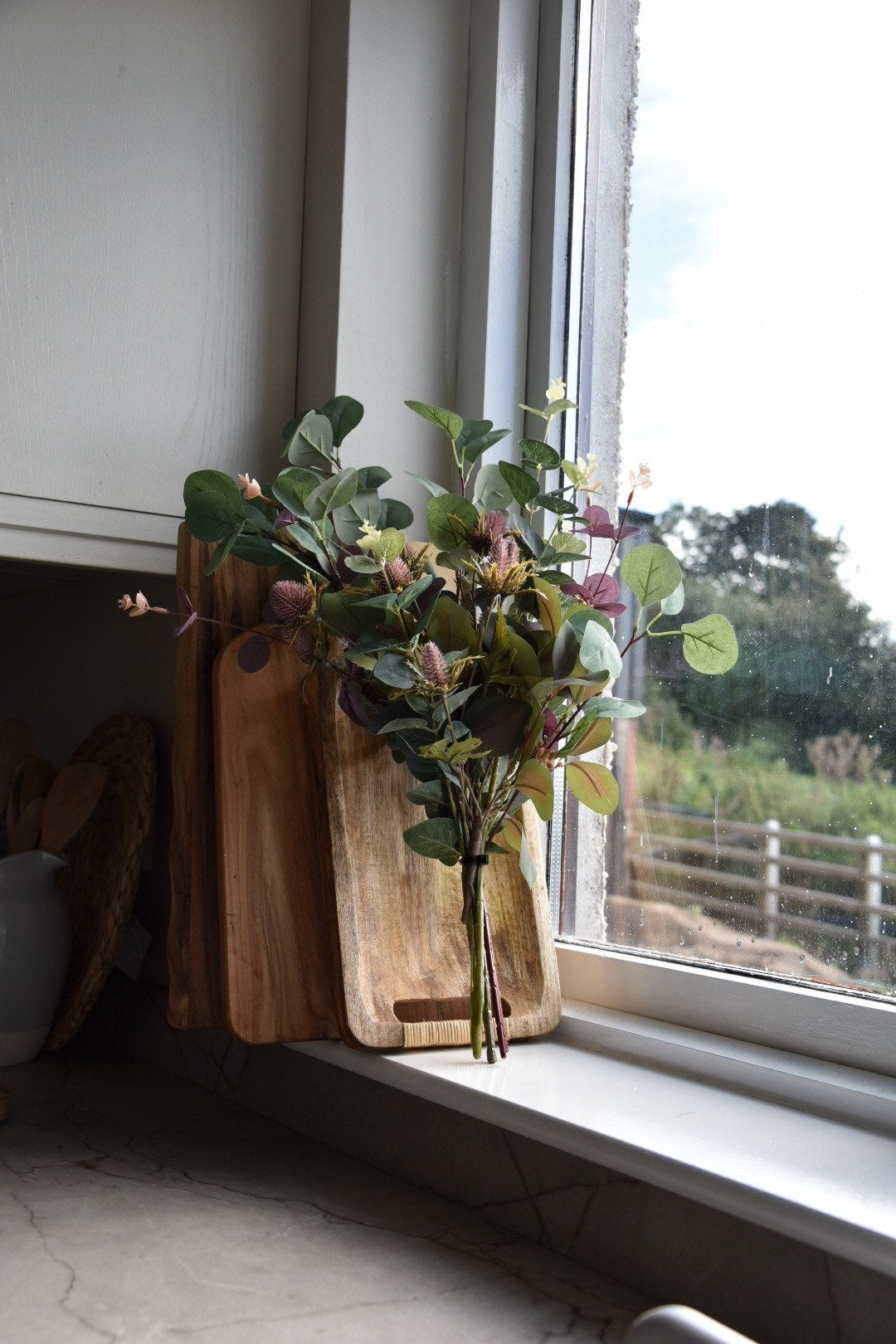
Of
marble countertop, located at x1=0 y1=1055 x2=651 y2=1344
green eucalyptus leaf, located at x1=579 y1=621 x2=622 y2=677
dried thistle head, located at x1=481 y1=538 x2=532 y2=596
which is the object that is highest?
dried thistle head, located at x1=481 y1=538 x2=532 y2=596

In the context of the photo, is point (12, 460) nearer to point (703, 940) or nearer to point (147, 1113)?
point (147, 1113)

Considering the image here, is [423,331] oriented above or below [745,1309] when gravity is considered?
above

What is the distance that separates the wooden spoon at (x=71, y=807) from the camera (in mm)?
1226

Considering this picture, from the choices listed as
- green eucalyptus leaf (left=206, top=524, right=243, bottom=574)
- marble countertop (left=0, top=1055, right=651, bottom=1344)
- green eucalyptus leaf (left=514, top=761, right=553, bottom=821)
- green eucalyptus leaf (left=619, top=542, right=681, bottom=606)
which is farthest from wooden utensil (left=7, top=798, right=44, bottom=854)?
green eucalyptus leaf (left=619, top=542, right=681, bottom=606)

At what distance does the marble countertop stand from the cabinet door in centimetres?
52

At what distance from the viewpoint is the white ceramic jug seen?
115cm

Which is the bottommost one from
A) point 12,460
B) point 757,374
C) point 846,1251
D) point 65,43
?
point 846,1251

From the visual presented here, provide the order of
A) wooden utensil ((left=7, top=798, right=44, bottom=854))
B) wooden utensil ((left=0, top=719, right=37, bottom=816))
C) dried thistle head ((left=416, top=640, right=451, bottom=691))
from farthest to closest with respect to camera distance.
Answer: wooden utensil ((left=0, top=719, right=37, bottom=816)) → wooden utensil ((left=7, top=798, right=44, bottom=854)) → dried thistle head ((left=416, top=640, right=451, bottom=691))

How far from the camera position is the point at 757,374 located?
3.17 ft

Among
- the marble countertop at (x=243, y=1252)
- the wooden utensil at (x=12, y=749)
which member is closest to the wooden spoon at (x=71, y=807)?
the wooden utensil at (x=12, y=749)

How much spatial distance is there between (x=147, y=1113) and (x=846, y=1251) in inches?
26.7

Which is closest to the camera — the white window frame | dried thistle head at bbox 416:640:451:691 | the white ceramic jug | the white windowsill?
the white windowsill

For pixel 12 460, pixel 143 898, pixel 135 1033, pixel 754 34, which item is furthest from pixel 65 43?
pixel 135 1033

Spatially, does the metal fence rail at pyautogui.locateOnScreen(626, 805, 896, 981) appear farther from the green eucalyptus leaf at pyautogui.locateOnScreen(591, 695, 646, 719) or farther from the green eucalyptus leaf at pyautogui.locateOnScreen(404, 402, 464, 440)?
the green eucalyptus leaf at pyautogui.locateOnScreen(404, 402, 464, 440)
